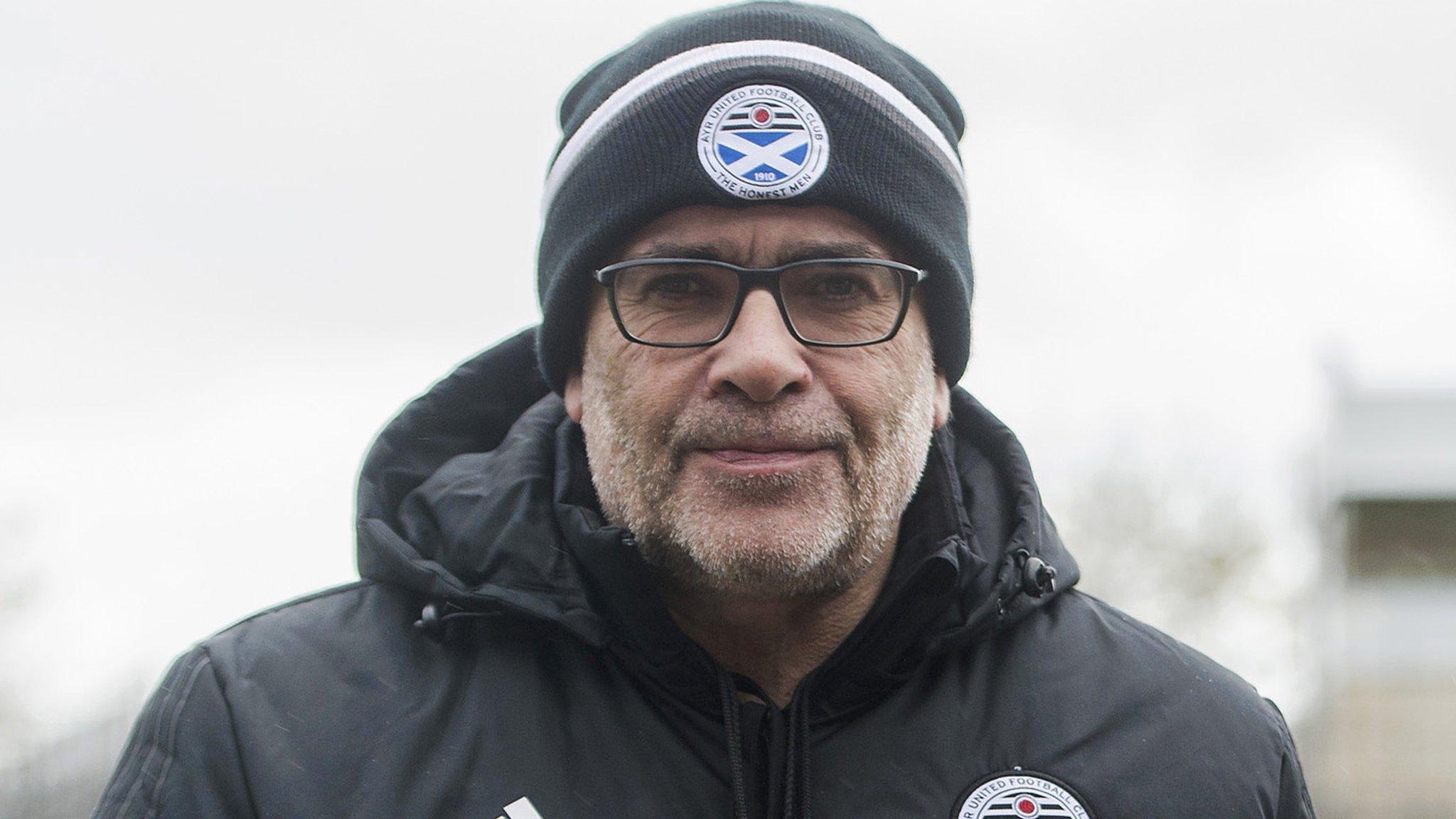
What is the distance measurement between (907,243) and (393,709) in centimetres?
124

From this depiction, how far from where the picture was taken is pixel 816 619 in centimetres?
260

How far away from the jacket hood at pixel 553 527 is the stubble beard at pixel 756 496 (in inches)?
3.8

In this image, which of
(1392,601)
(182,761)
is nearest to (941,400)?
(182,761)

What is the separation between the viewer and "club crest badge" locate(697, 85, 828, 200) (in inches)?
97.7

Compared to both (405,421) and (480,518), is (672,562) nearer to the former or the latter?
(480,518)

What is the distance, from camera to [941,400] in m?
2.85

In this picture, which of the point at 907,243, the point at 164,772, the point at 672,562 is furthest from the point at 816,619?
the point at 164,772

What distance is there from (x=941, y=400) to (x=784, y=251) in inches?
21.6

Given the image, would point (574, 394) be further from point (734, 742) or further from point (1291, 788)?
point (1291, 788)

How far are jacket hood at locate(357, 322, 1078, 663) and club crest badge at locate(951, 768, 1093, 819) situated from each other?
0.27 meters

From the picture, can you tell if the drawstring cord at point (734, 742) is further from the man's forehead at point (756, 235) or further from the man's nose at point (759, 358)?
the man's forehead at point (756, 235)

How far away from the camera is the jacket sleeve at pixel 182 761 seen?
2172 millimetres

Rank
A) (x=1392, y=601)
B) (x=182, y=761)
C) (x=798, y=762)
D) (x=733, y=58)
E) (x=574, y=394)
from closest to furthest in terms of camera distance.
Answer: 1. (x=182, y=761)
2. (x=798, y=762)
3. (x=733, y=58)
4. (x=574, y=394)
5. (x=1392, y=601)

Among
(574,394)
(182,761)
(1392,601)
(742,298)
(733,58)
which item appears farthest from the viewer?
(1392,601)
